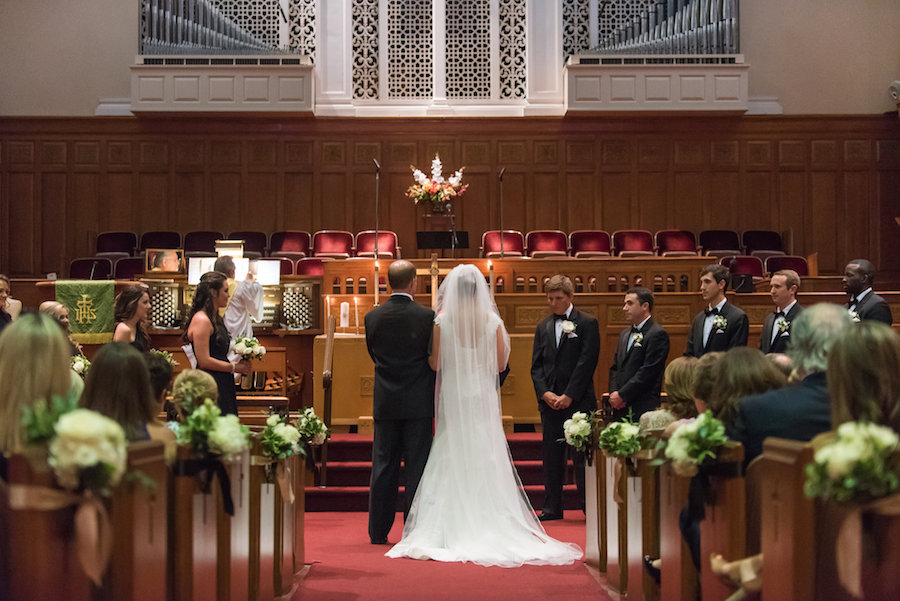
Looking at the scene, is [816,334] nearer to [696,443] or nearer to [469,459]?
[696,443]

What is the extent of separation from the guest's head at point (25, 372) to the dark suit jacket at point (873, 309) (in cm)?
541

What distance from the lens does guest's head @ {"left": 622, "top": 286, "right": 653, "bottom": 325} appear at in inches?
260

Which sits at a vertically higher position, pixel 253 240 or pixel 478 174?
pixel 478 174

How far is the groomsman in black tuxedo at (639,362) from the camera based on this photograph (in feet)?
21.2

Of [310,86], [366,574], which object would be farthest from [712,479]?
[310,86]

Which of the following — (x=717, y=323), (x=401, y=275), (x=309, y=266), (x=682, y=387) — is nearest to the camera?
(x=682, y=387)

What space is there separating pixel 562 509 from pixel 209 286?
293 centimetres

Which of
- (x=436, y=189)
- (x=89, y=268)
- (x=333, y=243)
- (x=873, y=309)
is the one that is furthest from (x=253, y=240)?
(x=873, y=309)

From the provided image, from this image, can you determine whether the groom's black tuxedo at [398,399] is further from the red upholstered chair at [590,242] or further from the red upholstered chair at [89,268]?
the red upholstered chair at [89,268]

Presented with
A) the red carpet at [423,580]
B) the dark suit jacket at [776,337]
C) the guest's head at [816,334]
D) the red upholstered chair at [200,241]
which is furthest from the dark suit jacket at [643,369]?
the red upholstered chair at [200,241]

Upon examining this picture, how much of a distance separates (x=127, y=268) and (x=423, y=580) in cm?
857

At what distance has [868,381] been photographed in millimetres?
2891

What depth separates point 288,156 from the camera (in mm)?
14000

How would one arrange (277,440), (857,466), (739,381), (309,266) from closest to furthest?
(857,466) → (739,381) → (277,440) → (309,266)
